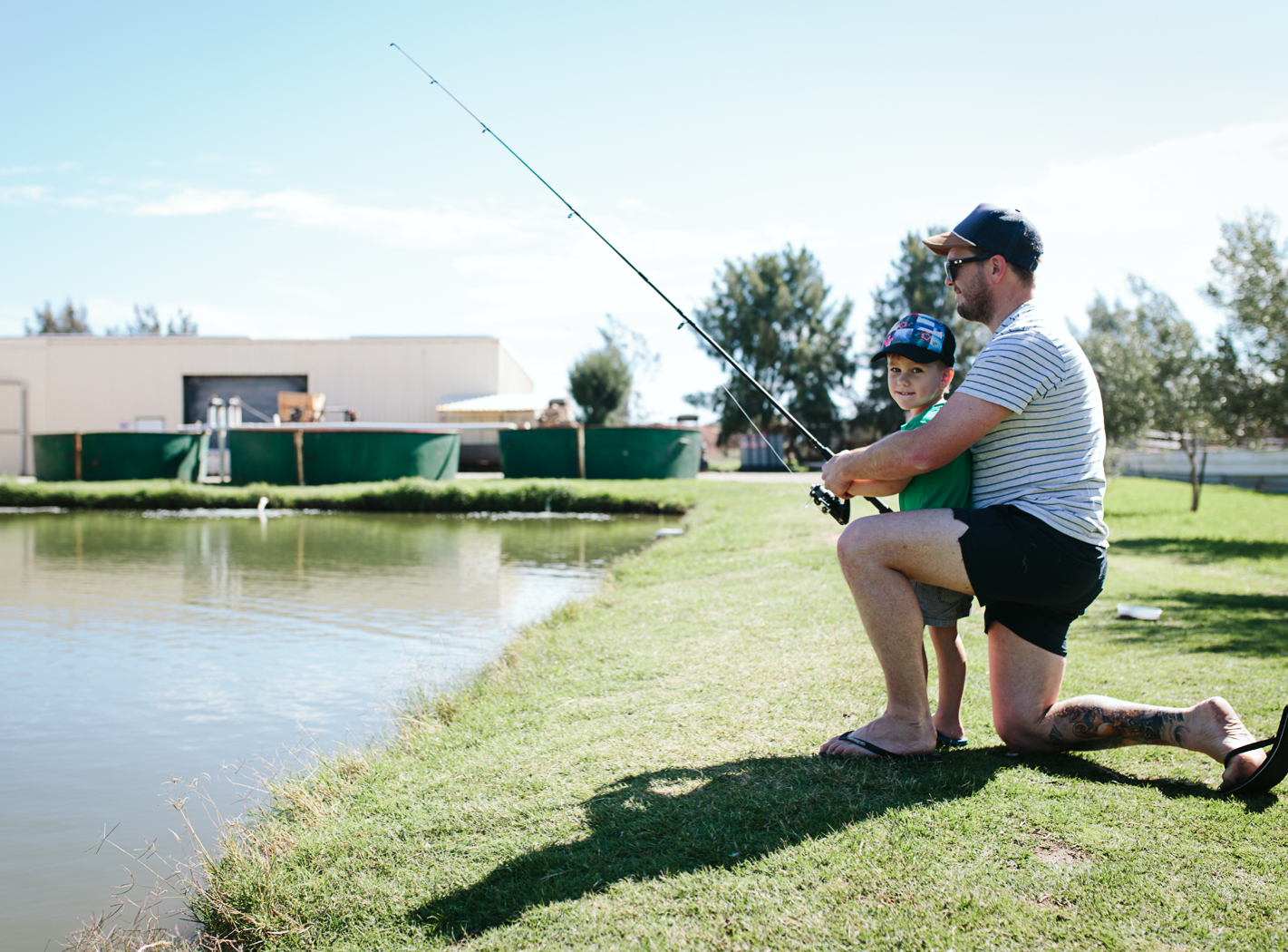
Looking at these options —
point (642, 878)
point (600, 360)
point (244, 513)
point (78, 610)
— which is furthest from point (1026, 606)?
point (600, 360)

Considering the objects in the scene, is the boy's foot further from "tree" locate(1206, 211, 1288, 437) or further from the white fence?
the white fence

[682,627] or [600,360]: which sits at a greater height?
[600,360]

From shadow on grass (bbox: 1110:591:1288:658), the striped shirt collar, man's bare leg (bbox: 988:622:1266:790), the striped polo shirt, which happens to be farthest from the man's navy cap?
shadow on grass (bbox: 1110:591:1288:658)

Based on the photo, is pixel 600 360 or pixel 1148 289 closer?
pixel 1148 289

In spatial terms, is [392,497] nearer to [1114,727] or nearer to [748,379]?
[748,379]

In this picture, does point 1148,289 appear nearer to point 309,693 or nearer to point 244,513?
point 244,513

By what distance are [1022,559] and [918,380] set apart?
0.73 metres

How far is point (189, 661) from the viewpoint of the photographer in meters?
6.14

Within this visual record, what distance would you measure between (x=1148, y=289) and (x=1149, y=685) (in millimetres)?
20533

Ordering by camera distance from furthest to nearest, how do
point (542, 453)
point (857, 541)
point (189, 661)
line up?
point (542, 453) → point (189, 661) → point (857, 541)

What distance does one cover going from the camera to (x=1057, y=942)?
6.42ft

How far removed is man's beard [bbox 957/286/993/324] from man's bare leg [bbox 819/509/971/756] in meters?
0.68

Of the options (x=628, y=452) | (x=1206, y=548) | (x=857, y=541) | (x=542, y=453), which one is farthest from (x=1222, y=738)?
(x=542, y=453)

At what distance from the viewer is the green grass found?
18.8m
